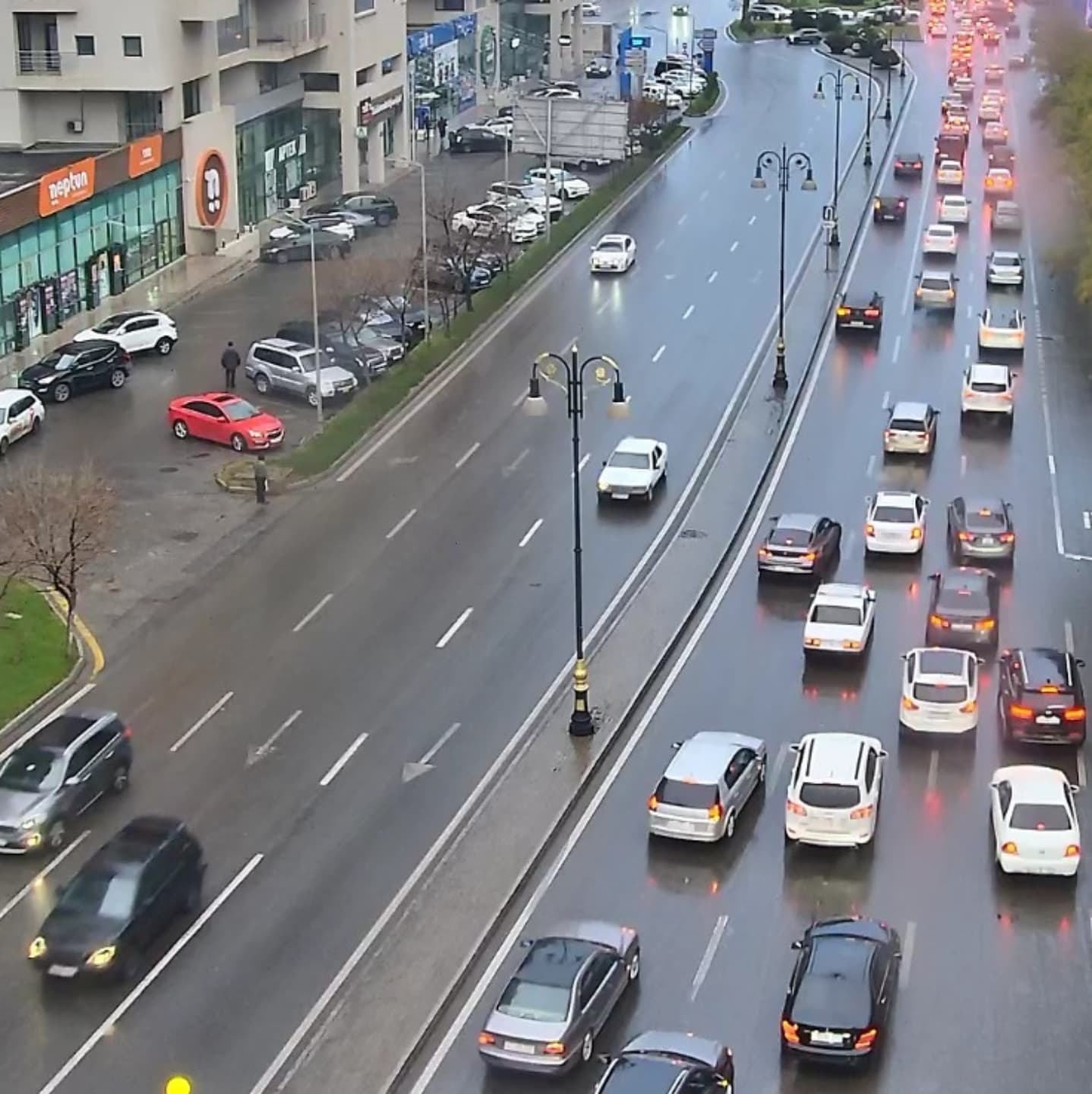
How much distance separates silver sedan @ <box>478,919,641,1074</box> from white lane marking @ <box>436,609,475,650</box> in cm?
1426

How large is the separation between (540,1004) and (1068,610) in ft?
69.8

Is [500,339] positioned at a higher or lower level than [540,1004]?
lower

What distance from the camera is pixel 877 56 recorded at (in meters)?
136

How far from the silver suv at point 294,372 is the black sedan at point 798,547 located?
18117mm

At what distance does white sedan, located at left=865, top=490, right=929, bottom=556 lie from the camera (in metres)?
47.4

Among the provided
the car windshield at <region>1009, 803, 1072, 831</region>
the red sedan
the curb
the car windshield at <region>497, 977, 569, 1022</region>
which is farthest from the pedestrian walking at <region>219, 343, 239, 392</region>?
the car windshield at <region>497, 977, 569, 1022</region>

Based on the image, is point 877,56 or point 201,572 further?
point 877,56

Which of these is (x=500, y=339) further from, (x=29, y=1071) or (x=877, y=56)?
(x=877, y=56)

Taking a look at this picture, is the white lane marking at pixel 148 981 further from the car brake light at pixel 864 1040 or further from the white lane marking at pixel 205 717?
the car brake light at pixel 864 1040

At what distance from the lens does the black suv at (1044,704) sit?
122ft

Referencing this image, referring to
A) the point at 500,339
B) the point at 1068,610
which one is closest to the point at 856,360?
the point at 500,339

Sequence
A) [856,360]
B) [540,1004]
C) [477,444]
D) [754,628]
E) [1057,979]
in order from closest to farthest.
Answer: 1. [540,1004]
2. [1057,979]
3. [754,628]
4. [477,444]
5. [856,360]

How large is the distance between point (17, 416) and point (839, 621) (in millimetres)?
25128

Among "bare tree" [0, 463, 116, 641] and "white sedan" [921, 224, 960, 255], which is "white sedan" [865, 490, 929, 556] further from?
"white sedan" [921, 224, 960, 255]
